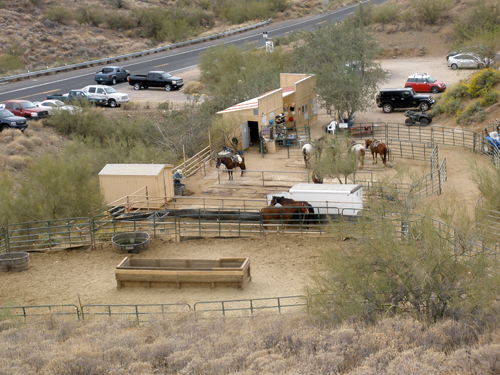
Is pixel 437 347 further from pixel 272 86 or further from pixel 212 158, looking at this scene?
pixel 272 86

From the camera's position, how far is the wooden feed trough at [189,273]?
643 inches

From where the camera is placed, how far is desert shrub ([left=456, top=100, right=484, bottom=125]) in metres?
33.9

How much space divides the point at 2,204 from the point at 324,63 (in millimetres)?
23305

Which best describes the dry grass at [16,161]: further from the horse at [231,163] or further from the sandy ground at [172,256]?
the sandy ground at [172,256]

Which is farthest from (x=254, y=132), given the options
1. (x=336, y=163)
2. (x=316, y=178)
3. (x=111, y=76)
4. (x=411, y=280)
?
(x=411, y=280)

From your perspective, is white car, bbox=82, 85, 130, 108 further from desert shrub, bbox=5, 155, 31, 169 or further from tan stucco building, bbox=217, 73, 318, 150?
tan stucco building, bbox=217, 73, 318, 150

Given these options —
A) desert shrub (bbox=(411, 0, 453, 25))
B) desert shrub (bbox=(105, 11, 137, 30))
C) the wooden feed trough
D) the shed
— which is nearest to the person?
the shed

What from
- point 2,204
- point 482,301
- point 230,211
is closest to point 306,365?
point 482,301

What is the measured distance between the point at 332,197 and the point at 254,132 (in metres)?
12.8

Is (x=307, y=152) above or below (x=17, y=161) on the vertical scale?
above

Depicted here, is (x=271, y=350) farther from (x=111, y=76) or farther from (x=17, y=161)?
(x=111, y=76)

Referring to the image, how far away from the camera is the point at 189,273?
16.5 m

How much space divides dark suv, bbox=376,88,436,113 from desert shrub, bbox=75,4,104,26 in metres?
48.0

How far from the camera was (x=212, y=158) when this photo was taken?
1174 inches
